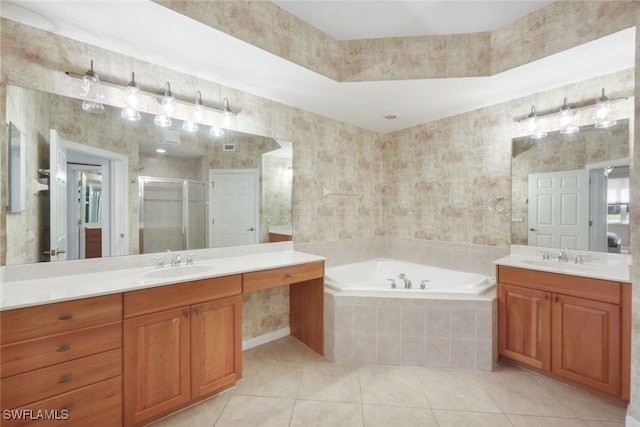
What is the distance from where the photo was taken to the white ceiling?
1.50 metres

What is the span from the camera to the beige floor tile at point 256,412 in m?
1.62

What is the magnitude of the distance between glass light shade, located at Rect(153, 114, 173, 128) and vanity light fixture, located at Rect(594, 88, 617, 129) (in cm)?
332

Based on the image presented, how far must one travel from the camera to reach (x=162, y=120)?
6.62ft

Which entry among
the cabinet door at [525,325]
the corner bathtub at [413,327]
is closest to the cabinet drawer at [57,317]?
the corner bathtub at [413,327]

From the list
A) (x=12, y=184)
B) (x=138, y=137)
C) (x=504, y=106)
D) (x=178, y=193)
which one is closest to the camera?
(x=12, y=184)

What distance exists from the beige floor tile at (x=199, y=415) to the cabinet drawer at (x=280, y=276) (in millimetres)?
752

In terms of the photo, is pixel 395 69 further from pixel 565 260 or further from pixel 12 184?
pixel 12 184

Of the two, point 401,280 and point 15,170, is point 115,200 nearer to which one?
point 15,170

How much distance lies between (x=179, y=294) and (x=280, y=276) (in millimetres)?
723

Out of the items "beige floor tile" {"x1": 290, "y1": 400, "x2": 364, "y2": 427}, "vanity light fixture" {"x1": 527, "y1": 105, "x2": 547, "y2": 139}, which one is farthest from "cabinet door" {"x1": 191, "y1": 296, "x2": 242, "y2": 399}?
"vanity light fixture" {"x1": 527, "y1": 105, "x2": 547, "y2": 139}

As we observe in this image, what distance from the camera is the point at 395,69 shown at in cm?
215

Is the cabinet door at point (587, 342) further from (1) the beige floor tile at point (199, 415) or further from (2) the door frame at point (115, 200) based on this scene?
(2) the door frame at point (115, 200)

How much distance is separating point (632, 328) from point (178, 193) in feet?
10.2

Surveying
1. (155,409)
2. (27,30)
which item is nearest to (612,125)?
(155,409)
